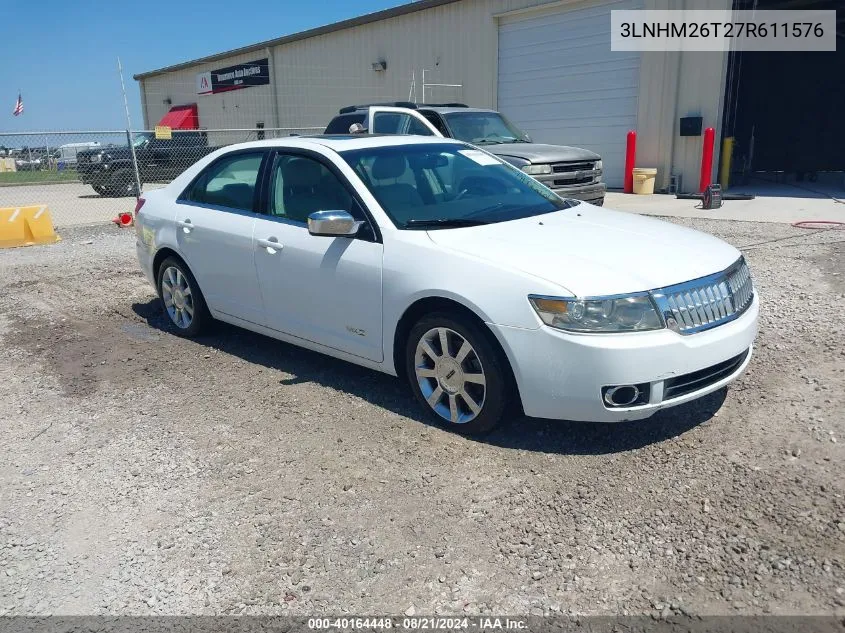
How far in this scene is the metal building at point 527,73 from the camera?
15398 millimetres

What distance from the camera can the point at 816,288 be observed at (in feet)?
20.7

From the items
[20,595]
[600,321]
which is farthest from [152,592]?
[600,321]

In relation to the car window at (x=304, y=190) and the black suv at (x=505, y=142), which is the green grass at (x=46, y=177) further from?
the car window at (x=304, y=190)

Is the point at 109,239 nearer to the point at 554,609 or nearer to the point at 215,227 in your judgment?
the point at 215,227

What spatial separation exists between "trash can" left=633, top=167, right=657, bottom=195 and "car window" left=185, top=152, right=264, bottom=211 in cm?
1212

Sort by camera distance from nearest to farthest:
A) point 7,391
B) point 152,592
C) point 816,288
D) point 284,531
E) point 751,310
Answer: point 152,592
point 284,531
point 751,310
point 7,391
point 816,288

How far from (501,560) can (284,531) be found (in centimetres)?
93

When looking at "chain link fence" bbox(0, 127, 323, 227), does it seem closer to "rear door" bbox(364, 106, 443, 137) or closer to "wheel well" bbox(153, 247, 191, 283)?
"rear door" bbox(364, 106, 443, 137)

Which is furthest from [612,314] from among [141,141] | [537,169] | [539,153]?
[141,141]

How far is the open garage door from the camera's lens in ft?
53.5

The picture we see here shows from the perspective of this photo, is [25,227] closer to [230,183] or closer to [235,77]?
[230,183]

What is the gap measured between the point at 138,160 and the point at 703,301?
17.4 meters

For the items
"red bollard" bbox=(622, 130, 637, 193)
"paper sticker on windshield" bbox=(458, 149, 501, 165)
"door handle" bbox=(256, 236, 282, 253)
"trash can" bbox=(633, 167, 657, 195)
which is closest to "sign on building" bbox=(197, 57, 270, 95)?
"red bollard" bbox=(622, 130, 637, 193)

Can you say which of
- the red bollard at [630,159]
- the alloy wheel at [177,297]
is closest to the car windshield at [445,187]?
the alloy wheel at [177,297]
